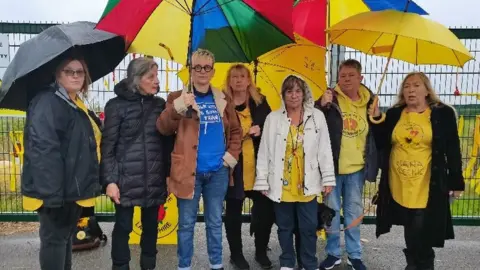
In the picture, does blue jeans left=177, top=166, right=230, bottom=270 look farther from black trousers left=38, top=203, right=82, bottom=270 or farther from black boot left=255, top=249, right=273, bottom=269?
black trousers left=38, top=203, right=82, bottom=270

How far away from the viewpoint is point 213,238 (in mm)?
3852

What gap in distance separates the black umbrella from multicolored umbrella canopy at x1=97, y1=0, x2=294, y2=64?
0.16 meters

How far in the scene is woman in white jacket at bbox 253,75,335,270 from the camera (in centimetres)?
381

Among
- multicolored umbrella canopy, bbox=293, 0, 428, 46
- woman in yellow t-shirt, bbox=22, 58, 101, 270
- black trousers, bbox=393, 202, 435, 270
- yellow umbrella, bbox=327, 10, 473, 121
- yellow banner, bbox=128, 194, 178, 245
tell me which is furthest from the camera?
yellow banner, bbox=128, 194, 178, 245

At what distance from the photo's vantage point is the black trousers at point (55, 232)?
3.09 m

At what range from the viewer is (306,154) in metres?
3.80

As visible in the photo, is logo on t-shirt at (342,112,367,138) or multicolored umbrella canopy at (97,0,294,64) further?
logo on t-shirt at (342,112,367,138)

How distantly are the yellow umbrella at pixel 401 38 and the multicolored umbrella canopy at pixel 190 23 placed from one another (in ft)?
1.59

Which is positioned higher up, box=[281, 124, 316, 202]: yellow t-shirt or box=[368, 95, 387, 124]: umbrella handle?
box=[368, 95, 387, 124]: umbrella handle

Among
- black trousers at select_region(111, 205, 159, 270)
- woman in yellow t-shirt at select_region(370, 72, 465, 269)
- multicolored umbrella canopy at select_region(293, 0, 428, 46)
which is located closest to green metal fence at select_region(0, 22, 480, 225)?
multicolored umbrella canopy at select_region(293, 0, 428, 46)

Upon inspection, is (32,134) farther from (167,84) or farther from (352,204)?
(352,204)

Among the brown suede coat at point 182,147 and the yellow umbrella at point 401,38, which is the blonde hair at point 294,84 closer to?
the yellow umbrella at point 401,38

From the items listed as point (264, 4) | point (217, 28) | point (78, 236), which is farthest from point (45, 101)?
point (78, 236)

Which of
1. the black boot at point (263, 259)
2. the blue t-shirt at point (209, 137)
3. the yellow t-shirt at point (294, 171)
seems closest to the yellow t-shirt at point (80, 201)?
the blue t-shirt at point (209, 137)
